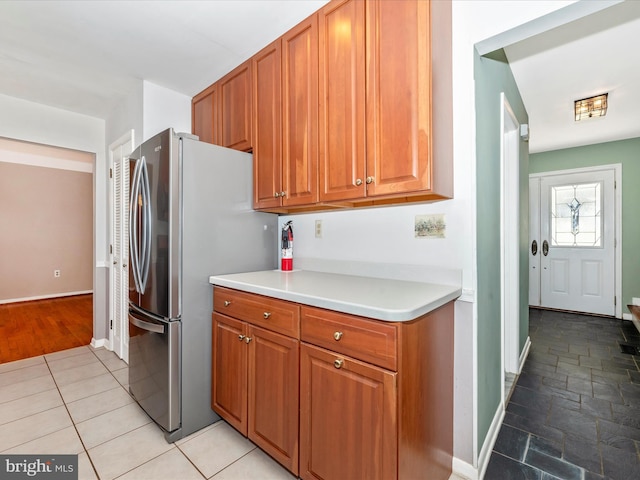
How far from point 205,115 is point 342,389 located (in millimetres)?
2408

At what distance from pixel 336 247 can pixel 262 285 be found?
2.13ft

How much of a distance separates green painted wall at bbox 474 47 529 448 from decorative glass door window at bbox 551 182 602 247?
3527 mm

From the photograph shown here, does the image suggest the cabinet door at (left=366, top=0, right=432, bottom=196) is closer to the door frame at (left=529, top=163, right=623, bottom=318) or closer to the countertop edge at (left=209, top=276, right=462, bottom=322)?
the countertop edge at (left=209, top=276, right=462, bottom=322)

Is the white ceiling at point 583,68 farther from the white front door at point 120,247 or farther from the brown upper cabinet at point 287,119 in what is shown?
the white front door at point 120,247

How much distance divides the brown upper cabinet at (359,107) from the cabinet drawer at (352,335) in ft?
2.05

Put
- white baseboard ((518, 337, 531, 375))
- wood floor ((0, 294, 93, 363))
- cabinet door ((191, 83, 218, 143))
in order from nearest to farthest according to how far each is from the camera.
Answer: cabinet door ((191, 83, 218, 143)) < white baseboard ((518, 337, 531, 375)) < wood floor ((0, 294, 93, 363))

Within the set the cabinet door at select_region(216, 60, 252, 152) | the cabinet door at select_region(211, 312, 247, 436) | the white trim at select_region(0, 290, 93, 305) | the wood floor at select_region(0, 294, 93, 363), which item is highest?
the cabinet door at select_region(216, 60, 252, 152)

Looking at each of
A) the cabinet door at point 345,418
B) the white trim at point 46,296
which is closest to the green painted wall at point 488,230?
the cabinet door at point 345,418

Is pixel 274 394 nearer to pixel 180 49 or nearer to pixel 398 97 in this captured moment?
pixel 398 97

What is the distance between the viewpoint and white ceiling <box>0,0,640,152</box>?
1781mm

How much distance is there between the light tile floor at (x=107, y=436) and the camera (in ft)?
5.11

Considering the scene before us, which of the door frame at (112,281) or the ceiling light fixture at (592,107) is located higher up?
the ceiling light fixture at (592,107)

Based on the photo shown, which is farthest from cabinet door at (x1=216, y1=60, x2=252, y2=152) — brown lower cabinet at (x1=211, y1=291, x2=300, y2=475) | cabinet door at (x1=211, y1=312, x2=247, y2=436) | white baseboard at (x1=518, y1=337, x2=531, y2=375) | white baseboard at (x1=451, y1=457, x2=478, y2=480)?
white baseboard at (x1=518, y1=337, x2=531, y2=375)

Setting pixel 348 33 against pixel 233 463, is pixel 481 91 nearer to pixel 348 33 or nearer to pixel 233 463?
pixel 348 33
